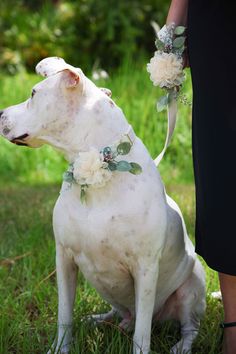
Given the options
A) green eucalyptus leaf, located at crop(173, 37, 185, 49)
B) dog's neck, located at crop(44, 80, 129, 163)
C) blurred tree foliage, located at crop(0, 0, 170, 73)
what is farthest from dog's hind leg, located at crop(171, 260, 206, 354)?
blurred tree foliage, located at crop(0, 0, 170, 73)

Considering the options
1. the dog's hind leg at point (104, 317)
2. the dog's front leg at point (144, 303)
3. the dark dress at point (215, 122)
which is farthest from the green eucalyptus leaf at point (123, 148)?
the dog's hind leg at point (104, 317)

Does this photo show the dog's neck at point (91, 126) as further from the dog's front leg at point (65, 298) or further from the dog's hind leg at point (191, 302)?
the dog's hind leg at point (191, 302)

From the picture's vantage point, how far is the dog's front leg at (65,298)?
2.85 metres

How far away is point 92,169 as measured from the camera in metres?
2.56

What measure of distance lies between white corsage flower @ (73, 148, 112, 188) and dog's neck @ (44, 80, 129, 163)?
6 cm

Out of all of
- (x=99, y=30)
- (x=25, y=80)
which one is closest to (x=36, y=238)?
(x=25, y=80)

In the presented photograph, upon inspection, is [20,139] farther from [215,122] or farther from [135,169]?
[215,122]

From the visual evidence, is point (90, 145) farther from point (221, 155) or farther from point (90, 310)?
point (90, 310)

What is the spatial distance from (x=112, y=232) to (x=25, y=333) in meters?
0.68

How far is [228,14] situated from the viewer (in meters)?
2.53

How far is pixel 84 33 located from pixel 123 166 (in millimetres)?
6725

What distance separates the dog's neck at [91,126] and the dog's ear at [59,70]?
0.08 metres

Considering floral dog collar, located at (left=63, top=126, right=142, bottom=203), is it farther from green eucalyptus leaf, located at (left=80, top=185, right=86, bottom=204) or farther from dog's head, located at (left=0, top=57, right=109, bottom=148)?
dog's head, located at (left=0, top=57, right=109, bottom=148)

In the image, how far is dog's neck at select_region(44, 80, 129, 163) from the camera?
2.61 metres
